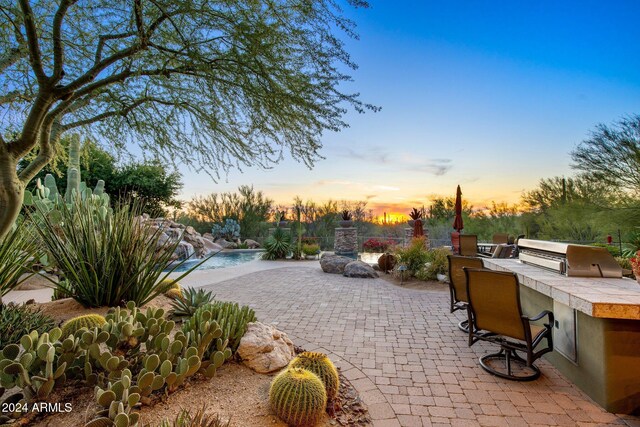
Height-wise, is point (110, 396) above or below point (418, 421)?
above

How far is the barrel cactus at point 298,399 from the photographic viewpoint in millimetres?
1939

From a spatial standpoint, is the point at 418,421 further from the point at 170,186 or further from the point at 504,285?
the point at 170,186

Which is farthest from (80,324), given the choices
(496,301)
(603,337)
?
(603,337)

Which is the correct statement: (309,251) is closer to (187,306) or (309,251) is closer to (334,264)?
(334,264)

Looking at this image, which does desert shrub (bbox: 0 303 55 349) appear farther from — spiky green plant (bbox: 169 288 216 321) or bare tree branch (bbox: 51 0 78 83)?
bare tree branch (bbox: 51 0 78 83)

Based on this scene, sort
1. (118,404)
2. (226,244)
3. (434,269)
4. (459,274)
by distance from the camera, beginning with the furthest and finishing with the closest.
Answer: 1. (226,244)
2. (434,269)
3. (459,274)
4. (118,404)

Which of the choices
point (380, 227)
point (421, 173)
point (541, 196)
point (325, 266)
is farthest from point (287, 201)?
point (541, 196)

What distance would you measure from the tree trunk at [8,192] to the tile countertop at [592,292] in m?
4.41

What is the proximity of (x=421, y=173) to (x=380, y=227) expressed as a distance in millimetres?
6649

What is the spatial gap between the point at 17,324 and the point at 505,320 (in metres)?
4.12

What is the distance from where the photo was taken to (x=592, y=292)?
2283 mm

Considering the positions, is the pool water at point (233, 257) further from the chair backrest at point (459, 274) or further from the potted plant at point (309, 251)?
the chair backrest at point (459, 274)

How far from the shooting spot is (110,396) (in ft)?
5.10

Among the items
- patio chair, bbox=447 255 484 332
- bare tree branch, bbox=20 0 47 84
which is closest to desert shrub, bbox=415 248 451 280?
patio chair, bbox=447 255 484 332
